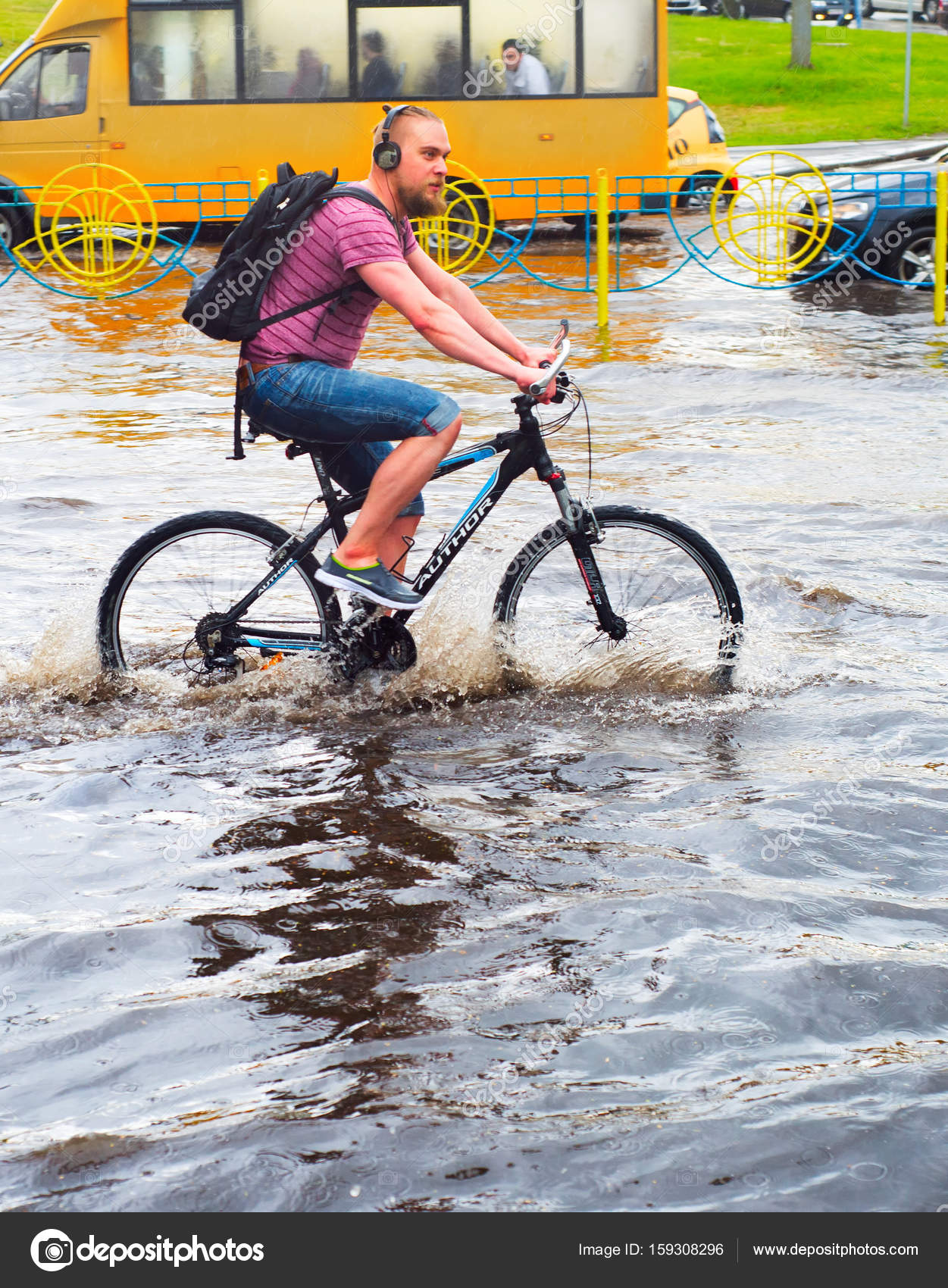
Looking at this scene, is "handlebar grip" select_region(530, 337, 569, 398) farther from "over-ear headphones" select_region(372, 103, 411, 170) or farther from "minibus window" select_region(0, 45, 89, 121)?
"minibus window" select_region(0, 45, 89, 121)

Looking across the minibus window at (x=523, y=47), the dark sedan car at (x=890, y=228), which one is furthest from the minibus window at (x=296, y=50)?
the dark sedan car at (x=890, y=228)

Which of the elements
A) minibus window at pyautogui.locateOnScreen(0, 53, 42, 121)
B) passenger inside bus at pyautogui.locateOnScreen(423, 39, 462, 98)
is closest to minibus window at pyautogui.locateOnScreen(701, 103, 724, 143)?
passenger inside bus at pyautogui.locateOnScreen(423, 39, 462, 98)

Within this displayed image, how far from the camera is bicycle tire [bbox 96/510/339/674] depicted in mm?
5066

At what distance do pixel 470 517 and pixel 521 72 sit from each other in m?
14.8

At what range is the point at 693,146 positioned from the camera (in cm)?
2092

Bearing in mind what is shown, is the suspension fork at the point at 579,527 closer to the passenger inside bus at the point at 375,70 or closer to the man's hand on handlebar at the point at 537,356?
the man's hand on handlebar at the point at 537,356

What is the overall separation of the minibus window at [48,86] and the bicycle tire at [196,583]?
14.9 metres

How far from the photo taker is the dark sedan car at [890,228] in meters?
14.5

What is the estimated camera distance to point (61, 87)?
1825cm

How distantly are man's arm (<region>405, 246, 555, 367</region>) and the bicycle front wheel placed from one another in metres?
0.59

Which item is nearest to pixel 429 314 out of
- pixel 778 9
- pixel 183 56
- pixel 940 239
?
pixel 940 239
